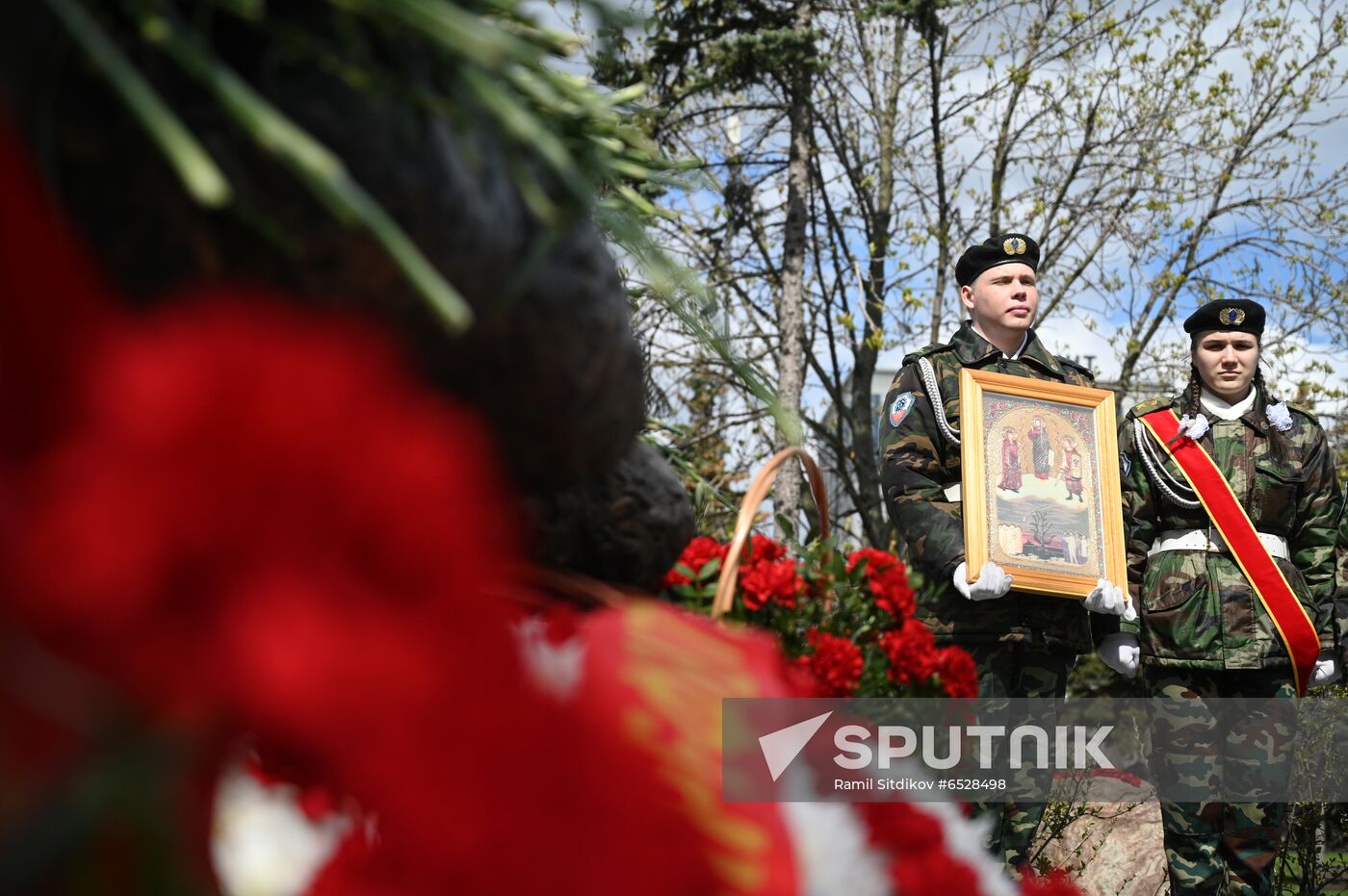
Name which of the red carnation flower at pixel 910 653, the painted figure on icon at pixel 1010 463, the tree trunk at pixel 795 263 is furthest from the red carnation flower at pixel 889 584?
the tree trunk at pixel 795 263

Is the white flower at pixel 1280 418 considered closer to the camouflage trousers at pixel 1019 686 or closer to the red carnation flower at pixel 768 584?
the camouflage trousers at pixel 1019 686

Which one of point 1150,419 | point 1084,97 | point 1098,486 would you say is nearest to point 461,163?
point 1098,486

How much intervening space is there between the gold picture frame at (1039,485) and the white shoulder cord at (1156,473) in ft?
2.49

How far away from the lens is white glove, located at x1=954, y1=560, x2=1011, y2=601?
9.79ft

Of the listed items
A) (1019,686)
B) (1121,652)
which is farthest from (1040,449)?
(1121,652)

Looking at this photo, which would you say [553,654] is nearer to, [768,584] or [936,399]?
[768,584]

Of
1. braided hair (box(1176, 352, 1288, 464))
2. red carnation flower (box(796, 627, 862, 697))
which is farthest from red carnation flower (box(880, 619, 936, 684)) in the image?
braided hair (box(1176, 352, 1288, 464))

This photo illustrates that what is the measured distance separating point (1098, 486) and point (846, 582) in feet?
6.04

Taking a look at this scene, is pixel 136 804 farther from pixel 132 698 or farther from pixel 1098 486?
pixel 1098 486

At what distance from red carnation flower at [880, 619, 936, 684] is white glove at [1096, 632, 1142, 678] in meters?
2.23

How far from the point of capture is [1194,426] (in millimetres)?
3980

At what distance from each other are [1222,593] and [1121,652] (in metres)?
0.47

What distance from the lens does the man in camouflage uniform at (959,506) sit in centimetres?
321

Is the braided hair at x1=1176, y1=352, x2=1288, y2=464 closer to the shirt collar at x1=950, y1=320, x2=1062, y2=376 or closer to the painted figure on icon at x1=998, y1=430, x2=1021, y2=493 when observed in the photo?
the shirt collar at x1=950, y1=320, x2=1062, y2=376
